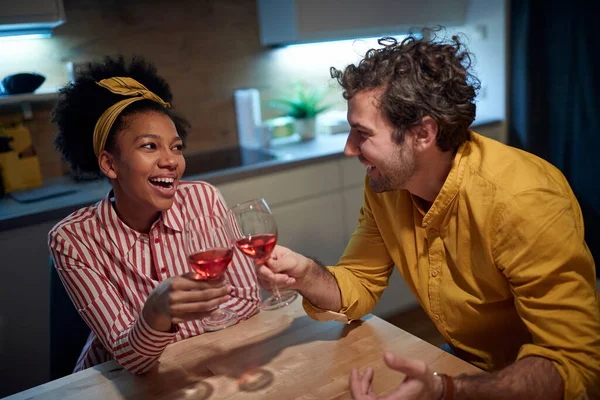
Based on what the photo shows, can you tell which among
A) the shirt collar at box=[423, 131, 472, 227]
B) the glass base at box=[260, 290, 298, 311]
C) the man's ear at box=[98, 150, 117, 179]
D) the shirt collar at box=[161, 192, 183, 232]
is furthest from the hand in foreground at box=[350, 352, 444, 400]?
the man's ear at box=[98, 150, 117, 179]

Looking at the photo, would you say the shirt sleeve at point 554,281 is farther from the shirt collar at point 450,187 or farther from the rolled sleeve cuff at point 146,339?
the rolled sleeve cuff at point 146,339

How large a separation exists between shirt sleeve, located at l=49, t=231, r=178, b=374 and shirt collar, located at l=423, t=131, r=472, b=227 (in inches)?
25.0

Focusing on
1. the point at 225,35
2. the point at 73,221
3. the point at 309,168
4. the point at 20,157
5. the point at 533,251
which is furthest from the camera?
the point at 225,35

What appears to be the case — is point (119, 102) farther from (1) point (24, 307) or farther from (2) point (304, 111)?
(2) point (304, 111)

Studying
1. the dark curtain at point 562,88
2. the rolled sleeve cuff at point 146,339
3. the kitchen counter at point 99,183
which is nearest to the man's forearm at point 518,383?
the rolled sleeve cuff at point 146,339

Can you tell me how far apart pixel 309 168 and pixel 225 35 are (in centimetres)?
99

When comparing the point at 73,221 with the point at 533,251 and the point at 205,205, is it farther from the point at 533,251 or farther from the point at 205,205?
the point at 533,251

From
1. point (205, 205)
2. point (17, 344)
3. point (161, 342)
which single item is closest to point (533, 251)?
point (161, 342)

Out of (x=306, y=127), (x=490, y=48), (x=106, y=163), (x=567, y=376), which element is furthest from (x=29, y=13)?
(x=490, y=48)

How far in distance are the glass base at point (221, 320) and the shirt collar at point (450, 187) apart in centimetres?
50

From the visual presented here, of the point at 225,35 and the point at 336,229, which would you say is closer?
the point at 336,229

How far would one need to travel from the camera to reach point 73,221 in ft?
4.79

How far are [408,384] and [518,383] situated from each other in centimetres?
24

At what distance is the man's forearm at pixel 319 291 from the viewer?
4.31 feet
